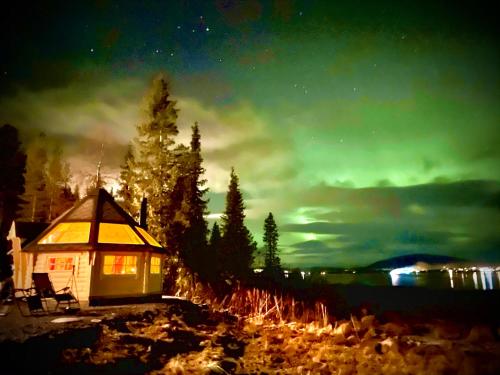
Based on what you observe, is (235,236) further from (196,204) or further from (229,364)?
(229,364)

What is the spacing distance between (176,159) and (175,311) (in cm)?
1583

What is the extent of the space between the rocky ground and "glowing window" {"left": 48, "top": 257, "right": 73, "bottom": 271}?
3623 mm

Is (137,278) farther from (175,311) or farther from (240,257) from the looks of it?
(240,257)

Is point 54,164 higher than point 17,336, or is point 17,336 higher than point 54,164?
point 54,164

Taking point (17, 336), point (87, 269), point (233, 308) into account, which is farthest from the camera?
point (233, 308)

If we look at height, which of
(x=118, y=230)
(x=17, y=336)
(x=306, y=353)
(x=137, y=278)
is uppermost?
(x=118, y=230)

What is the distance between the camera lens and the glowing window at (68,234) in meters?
19.0

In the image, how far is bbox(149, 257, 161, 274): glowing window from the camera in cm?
2092

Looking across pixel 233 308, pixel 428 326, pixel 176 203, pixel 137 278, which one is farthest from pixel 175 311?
pixel 176 203

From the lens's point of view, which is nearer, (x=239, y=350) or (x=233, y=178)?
(x=239, y=350)

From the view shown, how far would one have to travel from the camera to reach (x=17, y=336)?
10789mm

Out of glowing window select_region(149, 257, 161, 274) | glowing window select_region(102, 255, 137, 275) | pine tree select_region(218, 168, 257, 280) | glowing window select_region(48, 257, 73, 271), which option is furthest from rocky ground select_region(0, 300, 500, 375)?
pine tree select_region(218, 168, 257, 280)

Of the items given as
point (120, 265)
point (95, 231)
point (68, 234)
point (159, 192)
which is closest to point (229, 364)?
point (120, 265)

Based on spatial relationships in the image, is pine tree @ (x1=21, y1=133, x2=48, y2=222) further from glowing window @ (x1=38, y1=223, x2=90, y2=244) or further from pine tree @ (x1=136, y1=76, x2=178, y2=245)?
glowing window @ (x1=38, y1=223, x2=90, y2=244)
